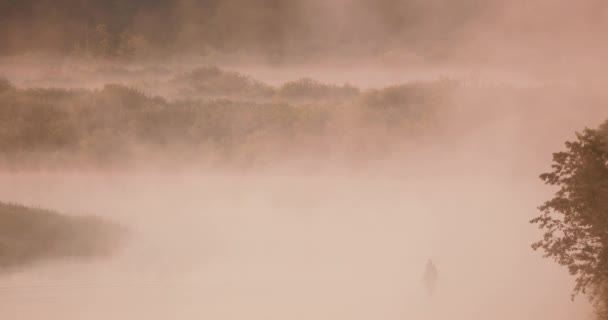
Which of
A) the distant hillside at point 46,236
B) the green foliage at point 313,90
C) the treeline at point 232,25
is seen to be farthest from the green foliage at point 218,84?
the distant hillside at point 46,236

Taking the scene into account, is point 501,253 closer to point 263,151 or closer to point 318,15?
point 263,151

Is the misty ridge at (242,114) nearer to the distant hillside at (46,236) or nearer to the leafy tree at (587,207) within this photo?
the distant hillside at (46,236)

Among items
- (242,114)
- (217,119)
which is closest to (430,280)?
(242,114)

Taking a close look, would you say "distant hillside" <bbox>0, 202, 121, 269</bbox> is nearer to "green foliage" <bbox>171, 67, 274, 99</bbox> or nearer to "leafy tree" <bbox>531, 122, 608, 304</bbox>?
"green foliage" <bbox>171, 67, 274, 99</bbox>

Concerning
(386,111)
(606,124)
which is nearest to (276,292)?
(606,124)

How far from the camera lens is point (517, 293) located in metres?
23.3

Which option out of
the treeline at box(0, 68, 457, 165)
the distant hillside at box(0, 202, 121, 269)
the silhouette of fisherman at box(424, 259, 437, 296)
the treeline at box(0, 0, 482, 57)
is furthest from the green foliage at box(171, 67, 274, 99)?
the silhouette of fisherman at box(424, 259, 437, 296)

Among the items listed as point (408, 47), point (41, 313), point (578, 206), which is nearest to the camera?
point (578, 206)

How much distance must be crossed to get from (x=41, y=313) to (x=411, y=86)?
24.1 metres

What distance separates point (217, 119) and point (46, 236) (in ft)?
47.8

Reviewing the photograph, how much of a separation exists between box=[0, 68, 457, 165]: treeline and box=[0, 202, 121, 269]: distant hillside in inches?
263

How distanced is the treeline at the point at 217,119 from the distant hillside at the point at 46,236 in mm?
6679

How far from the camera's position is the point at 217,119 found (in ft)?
122

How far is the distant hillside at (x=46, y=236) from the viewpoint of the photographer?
23531 millimetres
